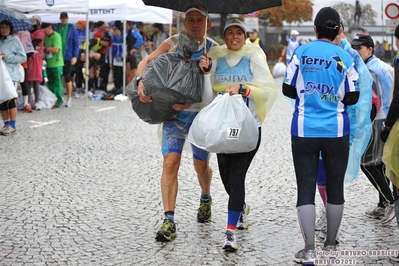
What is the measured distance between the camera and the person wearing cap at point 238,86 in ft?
19.6

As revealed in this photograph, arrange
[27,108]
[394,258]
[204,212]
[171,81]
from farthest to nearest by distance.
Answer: [27,108]
[204,212]
[171,81]
[394,258]

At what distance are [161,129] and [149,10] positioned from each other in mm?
14959

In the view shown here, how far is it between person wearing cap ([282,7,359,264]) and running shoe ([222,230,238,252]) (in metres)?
0.57

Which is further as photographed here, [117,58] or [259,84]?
[117,58]

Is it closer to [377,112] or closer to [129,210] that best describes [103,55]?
[129,210]

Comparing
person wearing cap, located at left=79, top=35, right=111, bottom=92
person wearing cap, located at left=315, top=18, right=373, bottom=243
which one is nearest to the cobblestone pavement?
person wearing cap, located at left=315, top=18, right=373, bottom=243

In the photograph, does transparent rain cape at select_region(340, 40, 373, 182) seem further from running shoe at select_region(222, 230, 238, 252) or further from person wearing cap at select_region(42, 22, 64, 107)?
person wearing cap at select_region(42, 22, 64, 107)

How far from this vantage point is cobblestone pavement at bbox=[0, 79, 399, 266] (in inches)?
227

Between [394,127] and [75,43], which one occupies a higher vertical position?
[394,127]

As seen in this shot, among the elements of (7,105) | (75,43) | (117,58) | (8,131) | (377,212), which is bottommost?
(8,131)

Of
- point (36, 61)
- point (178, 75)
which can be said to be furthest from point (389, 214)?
point (36, 61)

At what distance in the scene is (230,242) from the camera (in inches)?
230

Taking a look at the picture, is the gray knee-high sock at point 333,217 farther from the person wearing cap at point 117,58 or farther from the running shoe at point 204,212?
the person wearing cap at point 117,58

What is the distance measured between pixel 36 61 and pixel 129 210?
34.7ft
